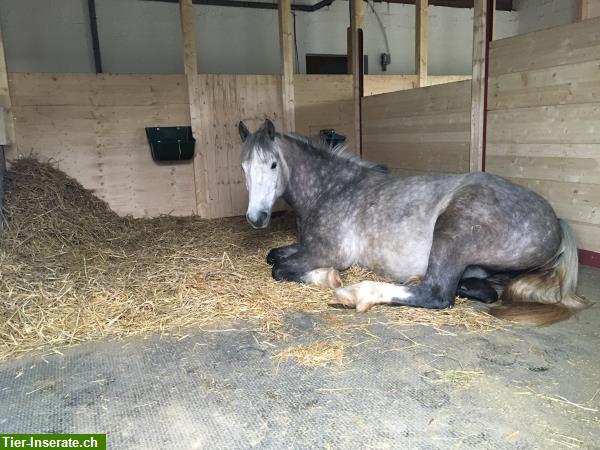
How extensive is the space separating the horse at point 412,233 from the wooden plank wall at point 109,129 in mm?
2543

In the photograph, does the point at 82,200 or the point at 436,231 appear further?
the point at 82,200

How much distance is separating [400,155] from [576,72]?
2.31 metres

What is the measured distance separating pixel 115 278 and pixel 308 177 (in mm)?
1676

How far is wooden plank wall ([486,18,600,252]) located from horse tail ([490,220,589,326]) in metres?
0.76

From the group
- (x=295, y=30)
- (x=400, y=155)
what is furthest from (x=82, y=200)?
(x=295, y=30)

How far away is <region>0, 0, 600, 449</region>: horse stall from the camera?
5.70 ft

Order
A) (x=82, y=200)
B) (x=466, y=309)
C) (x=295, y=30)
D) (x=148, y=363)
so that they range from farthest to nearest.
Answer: (x=295, y=30) → (x=82, y=200) → (x=466, y=309) → (x=148, y=363)

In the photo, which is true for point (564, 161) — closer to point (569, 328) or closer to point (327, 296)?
point (569, 328)

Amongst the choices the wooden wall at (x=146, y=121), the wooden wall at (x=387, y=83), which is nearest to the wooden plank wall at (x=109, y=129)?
the wooden wall at (x=146, y=121)

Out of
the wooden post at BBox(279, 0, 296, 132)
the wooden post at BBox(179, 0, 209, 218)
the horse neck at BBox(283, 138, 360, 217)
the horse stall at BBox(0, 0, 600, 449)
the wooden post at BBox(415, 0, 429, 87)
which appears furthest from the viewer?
the wooden post at BBox(415, 0, 429, 87)

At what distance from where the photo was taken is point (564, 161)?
138 inches

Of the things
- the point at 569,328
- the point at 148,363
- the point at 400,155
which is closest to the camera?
the point at 148,363

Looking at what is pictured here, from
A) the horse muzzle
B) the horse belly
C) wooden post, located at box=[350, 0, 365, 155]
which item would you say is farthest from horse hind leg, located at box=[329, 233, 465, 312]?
wooden post, located at box=[350, 0, 365, 155]

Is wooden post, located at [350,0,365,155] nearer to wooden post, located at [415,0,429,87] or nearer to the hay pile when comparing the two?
wooden post, located at [415,0,429,87]
